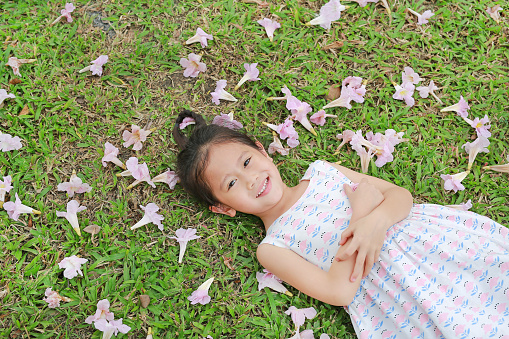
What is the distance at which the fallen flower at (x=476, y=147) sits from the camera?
3258 millimetres

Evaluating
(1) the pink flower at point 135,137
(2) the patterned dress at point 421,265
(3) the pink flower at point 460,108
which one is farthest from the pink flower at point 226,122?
(3) the pink flower at point 460,108

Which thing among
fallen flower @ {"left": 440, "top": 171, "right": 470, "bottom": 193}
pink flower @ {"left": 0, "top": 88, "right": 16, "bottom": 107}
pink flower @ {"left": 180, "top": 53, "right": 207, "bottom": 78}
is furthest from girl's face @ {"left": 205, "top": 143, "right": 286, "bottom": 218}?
pink flower @ {"left": 0, "top": 88, "right": 16, "bottom": 107}

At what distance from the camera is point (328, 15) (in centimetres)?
375

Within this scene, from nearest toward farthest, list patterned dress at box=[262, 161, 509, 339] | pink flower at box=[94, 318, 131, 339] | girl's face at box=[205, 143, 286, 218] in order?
patterned dress at box=[262, 161, 509, 339] → pink flower at box=[94, 318, 131, 339] → girl's face at box=[205, 143, 286, 218]

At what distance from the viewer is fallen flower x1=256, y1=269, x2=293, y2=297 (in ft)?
9.76

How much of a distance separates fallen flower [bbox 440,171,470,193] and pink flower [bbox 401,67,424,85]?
2.67 feet

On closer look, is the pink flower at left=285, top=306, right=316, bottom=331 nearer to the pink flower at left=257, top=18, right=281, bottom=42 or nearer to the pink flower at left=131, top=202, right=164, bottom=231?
the pink flower at left=131, top=202, right=164, bottom=231

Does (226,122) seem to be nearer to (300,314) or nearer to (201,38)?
(201,38)

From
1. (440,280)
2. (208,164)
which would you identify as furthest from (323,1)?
(440,280)

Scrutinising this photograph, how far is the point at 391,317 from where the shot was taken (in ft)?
8.79

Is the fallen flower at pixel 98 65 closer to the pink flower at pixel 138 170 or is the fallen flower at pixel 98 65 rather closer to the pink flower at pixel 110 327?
the pink flower at pixel 138 170

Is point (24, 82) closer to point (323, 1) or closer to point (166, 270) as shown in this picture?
point (166, 270)

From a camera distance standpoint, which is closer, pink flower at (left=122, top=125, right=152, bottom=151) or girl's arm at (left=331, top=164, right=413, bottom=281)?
girl's arm at (left=331, top=164, right=413, bottom=281)

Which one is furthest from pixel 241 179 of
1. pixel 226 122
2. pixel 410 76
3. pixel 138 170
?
pixel 410 76
